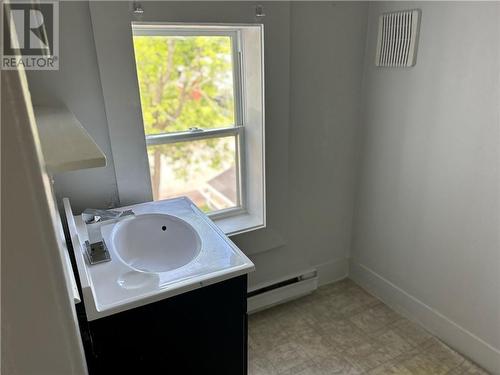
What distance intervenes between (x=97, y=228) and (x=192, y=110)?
75 centimetres

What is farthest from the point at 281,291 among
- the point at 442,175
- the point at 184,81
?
the point at 184,81

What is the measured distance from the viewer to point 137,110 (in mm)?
1542

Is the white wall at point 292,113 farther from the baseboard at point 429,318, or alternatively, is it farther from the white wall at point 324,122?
the baseboard at point 429,318

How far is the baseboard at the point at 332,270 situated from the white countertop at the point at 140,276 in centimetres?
123

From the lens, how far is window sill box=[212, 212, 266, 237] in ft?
6.44

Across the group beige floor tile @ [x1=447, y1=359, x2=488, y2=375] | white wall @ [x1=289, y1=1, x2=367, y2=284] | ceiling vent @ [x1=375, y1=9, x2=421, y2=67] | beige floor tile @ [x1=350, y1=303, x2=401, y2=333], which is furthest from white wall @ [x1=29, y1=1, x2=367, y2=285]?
beige floor tile @ [x1=447, y1=359, x2=488, y2=375]

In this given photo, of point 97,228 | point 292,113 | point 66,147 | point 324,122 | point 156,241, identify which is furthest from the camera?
point 324,122

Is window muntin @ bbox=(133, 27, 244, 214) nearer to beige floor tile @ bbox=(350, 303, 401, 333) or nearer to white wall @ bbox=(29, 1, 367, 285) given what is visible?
white wall @ bbox=(29, 1, 367, 285)

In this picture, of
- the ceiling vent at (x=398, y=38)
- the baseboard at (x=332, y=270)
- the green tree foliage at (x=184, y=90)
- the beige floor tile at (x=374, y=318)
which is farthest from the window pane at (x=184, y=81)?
the beige floor tile at (x=374, y=318)

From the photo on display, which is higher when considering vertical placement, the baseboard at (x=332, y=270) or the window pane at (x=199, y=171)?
the window pane at (x=199, y=171)

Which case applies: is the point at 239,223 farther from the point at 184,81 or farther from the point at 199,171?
the point at 184,81

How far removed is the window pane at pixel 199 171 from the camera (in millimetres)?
1854

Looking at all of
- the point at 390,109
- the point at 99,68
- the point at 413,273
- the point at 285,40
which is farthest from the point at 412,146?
the point at 99,68

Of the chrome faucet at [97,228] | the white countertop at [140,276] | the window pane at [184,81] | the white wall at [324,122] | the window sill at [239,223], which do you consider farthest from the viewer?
the window sill at [239,223]
